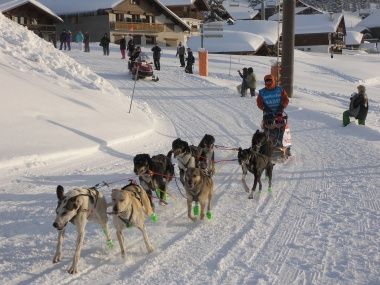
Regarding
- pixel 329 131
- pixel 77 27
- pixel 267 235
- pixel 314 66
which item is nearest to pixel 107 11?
pixel 77 27

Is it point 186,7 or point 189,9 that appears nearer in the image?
point 186,7

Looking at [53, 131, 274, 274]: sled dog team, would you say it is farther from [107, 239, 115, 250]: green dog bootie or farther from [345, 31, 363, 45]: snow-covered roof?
[345, 31, 363, 45]: snow-covered roof

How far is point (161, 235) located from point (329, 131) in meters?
8.48

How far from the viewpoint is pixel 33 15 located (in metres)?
38.0

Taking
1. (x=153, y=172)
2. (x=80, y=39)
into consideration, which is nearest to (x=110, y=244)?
(x=153, y=172)

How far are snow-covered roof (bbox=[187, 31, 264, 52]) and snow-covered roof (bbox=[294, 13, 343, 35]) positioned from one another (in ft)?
63.9

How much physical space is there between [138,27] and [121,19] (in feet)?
6.29

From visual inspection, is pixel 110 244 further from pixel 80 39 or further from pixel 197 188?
pixel 80 39

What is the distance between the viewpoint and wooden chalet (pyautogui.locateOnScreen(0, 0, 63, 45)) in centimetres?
3609

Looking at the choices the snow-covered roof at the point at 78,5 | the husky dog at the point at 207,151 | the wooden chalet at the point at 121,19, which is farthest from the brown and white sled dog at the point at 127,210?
the snow-covered roof at the point at 78,5

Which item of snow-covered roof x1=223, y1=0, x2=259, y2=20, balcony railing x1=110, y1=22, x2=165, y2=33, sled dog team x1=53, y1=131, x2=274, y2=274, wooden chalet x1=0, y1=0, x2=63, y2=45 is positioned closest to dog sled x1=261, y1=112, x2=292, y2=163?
sled dog team x1=53, y1=131, x2=274, y2=274

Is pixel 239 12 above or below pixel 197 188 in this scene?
above

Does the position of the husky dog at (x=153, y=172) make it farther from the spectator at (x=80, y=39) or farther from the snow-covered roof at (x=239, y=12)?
the snow-covered roof at (x=239, y=12)

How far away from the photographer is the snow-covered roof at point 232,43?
45938mm
